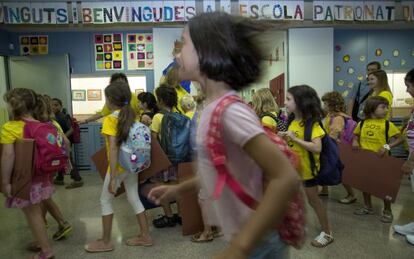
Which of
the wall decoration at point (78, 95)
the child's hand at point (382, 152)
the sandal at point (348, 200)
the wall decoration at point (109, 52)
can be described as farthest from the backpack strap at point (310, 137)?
the wall decoration at point (78, 95)

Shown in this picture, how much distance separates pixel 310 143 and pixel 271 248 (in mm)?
1708

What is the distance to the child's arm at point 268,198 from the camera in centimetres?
71

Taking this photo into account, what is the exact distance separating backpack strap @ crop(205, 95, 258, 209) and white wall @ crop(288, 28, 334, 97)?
5.47 metres

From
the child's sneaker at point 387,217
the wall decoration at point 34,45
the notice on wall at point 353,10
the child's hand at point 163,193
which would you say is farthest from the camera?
the wall decoration at point 34,45

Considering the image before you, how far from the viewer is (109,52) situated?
6121 millimetres

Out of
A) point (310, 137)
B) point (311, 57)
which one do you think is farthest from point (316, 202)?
point (311, 57)

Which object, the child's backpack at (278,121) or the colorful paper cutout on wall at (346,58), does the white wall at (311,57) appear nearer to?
the colorful paper cutout on wall at (346,58)

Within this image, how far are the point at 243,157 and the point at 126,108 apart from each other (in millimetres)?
1924

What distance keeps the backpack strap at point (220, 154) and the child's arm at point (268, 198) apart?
0.09 metres

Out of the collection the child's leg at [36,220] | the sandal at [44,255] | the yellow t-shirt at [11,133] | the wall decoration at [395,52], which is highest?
the wall decoration at [395,52]

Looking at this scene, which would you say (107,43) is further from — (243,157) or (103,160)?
(243,157)

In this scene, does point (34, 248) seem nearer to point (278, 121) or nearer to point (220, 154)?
point (278, 121)

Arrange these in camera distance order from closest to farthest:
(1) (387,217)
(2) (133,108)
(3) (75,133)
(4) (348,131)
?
(2) (133,108), (1) (387,217), (4) (348,131), (3) (75,133)

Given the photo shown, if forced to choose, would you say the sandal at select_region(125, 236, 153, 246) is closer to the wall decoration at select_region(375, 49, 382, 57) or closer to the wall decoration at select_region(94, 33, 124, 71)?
the wall decoration at select_region(94, 33, 124, 71)
